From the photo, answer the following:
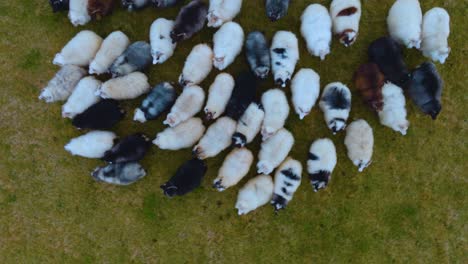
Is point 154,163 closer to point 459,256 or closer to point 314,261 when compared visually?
point 314,261

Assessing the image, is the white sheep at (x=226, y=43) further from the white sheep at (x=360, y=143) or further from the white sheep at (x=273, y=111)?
the white sheep at (x=360, y=143)

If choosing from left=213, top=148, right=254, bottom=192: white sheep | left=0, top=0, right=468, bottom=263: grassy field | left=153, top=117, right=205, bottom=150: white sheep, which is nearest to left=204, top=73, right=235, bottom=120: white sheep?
left=153, top=117, right=205, bottom=150: white sheep

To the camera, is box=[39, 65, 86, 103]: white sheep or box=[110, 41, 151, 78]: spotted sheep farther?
box=[39, 65, 86, 103]: white sheep

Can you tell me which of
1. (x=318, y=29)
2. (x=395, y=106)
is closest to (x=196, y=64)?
(x=318, y=29)

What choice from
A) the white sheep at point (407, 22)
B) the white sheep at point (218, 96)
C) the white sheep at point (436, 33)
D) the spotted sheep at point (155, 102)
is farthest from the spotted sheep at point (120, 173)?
the white sheep at point (436, 33)

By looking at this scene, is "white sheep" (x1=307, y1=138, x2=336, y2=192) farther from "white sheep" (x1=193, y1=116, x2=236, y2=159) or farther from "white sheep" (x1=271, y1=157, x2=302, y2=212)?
"white sheep" (x1=193, y1=116, x2=236, y2=159)

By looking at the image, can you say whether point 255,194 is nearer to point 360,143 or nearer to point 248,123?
point 248,123
